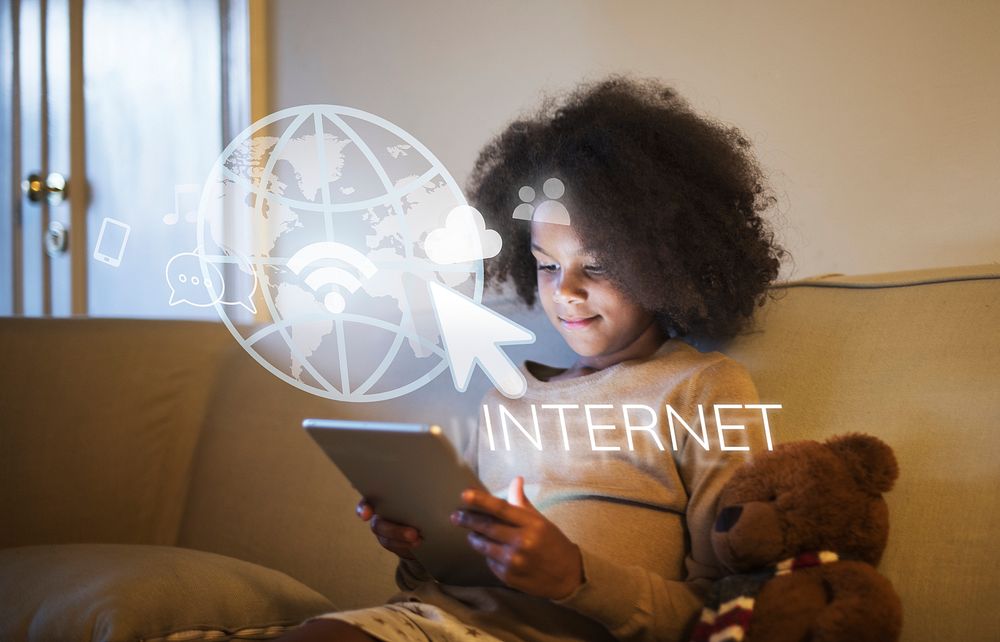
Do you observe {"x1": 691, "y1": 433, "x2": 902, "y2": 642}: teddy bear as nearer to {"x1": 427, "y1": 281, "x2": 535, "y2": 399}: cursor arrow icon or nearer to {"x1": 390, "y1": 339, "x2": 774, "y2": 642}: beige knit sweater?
{"x1": 390, "y1": 339, "x2": 774, "y2": 642}: beige knit sweater

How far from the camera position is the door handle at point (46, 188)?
215 cm

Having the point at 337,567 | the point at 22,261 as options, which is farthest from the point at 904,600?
the point at 22,261

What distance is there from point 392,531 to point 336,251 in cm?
47

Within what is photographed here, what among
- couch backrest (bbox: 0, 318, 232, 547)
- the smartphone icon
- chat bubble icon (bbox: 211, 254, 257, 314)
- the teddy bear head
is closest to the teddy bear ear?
the teddy bear head

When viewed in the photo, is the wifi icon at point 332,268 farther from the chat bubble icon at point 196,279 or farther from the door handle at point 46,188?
the door handle at point 46,188

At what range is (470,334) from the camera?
46.4 inches

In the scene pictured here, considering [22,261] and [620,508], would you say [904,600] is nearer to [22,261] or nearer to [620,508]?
[620,508]

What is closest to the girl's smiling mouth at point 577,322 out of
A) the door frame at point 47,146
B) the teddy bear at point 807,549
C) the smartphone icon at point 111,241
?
the teddy bear at point 807,549

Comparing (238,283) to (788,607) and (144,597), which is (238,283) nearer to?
(144,597)

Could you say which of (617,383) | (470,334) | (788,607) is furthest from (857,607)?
(470,334)

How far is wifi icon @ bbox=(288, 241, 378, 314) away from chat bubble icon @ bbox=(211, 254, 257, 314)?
0.28 ft

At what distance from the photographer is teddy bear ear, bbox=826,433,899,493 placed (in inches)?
31.7

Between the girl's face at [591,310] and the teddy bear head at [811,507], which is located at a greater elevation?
the girl's face at [591,310]

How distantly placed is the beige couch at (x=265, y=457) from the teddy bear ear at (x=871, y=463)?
0.23 ft
